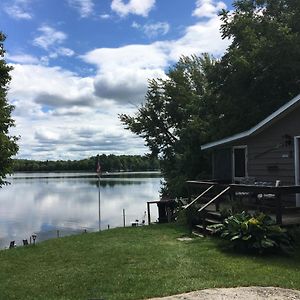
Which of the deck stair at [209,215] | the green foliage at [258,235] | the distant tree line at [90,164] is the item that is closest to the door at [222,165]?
Result: the deck stair at [209,215]

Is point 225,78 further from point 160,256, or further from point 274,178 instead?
point 160,256

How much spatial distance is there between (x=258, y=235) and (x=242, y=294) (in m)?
3.12

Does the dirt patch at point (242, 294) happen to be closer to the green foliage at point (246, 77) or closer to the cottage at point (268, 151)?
the cottage at point (268, 151)

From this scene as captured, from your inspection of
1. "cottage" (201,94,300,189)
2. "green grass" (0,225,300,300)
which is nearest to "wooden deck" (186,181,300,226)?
"cottage" (201,94,300,189)

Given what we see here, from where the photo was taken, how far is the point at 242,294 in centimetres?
636

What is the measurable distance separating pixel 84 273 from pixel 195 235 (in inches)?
182

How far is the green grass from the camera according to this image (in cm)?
689

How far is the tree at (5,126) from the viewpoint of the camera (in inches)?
637

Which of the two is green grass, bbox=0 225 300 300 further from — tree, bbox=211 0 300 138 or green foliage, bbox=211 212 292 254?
tree, bbox=211 0 300 138

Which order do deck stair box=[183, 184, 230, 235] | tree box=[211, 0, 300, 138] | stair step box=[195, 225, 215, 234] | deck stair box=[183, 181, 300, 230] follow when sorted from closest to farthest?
deck stair box=[183, 181, 300, 230] → stair step box=[195, 225, 215, 234] → deck stair box=[183, 184, 230, 235] → tree box=[211, 0, 300, 138]

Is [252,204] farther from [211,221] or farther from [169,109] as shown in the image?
[169,109]

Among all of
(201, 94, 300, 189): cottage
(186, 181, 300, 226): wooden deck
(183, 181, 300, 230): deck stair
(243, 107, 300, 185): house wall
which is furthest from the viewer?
(243, 107, 300, 185): house wall

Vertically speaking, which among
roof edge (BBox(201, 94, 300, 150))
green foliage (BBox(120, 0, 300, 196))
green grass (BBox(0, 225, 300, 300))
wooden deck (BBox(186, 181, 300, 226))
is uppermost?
green foliage (BBox(120, 0, 300, 196))

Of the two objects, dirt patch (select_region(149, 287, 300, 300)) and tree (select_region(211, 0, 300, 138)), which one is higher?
tree (select_region(211, 0, 300, 138))
